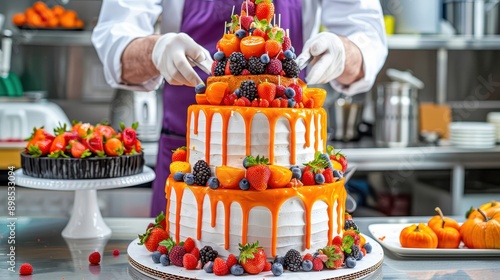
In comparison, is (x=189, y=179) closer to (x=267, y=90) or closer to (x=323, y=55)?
(x=267, y=90)

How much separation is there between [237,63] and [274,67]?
8 cm

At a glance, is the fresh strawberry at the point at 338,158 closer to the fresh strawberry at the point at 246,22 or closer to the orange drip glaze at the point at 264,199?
the orange drip glaze at the point at 264,199

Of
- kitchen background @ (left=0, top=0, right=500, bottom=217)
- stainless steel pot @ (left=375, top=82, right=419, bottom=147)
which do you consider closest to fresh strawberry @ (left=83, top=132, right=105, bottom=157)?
kitchen background @ (left=0, top=0, right=500, bottom=217)

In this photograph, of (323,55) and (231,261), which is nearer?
(231,261)

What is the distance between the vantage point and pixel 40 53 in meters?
4.45

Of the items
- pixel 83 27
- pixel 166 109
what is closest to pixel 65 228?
pixel 166 109

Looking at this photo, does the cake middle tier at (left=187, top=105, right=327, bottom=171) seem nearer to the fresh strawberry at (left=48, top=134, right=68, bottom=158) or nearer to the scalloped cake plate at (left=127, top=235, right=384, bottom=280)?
the scalloped cake plate at (left=127, top=235, right=384, bottom=280)

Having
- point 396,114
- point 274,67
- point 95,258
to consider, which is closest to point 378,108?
point 396,114

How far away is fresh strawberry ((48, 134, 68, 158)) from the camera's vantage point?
78.4 inches

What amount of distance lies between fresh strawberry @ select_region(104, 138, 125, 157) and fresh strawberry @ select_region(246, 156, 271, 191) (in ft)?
2.06

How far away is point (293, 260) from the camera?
5.01 feet

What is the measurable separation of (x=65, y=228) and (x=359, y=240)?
0.87 metres

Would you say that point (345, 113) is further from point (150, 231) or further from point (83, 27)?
point (150, 231)

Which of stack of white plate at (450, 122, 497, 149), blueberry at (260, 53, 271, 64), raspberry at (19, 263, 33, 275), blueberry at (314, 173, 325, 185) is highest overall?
blueberry at (260, 53, 271, 64)
